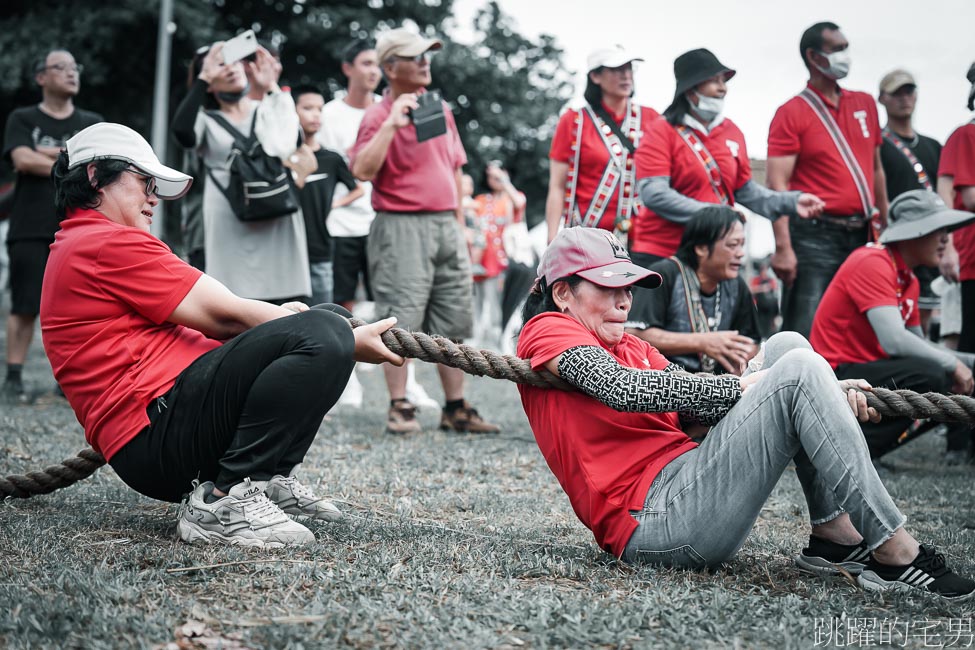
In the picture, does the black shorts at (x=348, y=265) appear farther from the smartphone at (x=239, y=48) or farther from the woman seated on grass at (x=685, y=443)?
the woman seated on grass at (x=685, y=443)

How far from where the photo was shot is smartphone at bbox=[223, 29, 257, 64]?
584 cm

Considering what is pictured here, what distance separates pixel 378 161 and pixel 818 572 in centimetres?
393

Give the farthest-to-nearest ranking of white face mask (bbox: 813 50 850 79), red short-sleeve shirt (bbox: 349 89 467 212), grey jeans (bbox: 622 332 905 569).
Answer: red short-sleeve shirt (bbox: 349 89 467 212), white face mask (bbox: 813 50 850 79), grey jeans (bbox: 622 332 905 569)

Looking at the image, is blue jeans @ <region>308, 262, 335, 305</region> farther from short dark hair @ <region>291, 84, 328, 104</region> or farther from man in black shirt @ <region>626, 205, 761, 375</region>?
man in black shirt @ <region>626, 205, 761, 375</region>

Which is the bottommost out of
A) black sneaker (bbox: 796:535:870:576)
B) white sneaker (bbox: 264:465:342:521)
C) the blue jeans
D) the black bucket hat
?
white sneaker (bbox: 264:465:342:521)

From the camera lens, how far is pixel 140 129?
19625 millimetres

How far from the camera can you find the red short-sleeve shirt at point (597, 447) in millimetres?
3275

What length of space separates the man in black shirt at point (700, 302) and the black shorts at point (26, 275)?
427cm

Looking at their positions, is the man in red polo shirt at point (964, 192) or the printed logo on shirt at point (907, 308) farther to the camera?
the man in red polo shirt at point (964, 192)

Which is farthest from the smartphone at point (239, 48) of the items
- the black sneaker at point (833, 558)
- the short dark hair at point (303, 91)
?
the black sneaker at point (833, 558)

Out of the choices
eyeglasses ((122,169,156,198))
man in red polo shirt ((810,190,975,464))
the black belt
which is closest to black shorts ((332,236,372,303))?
the black belt

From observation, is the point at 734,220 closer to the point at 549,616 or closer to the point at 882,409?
the point at 882,409

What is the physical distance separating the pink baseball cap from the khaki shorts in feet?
9.91

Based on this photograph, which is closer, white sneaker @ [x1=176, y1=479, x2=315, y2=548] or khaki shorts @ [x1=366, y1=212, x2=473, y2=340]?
white sneaker @ [x1=176, y1=479, x2=315, y2=548]
